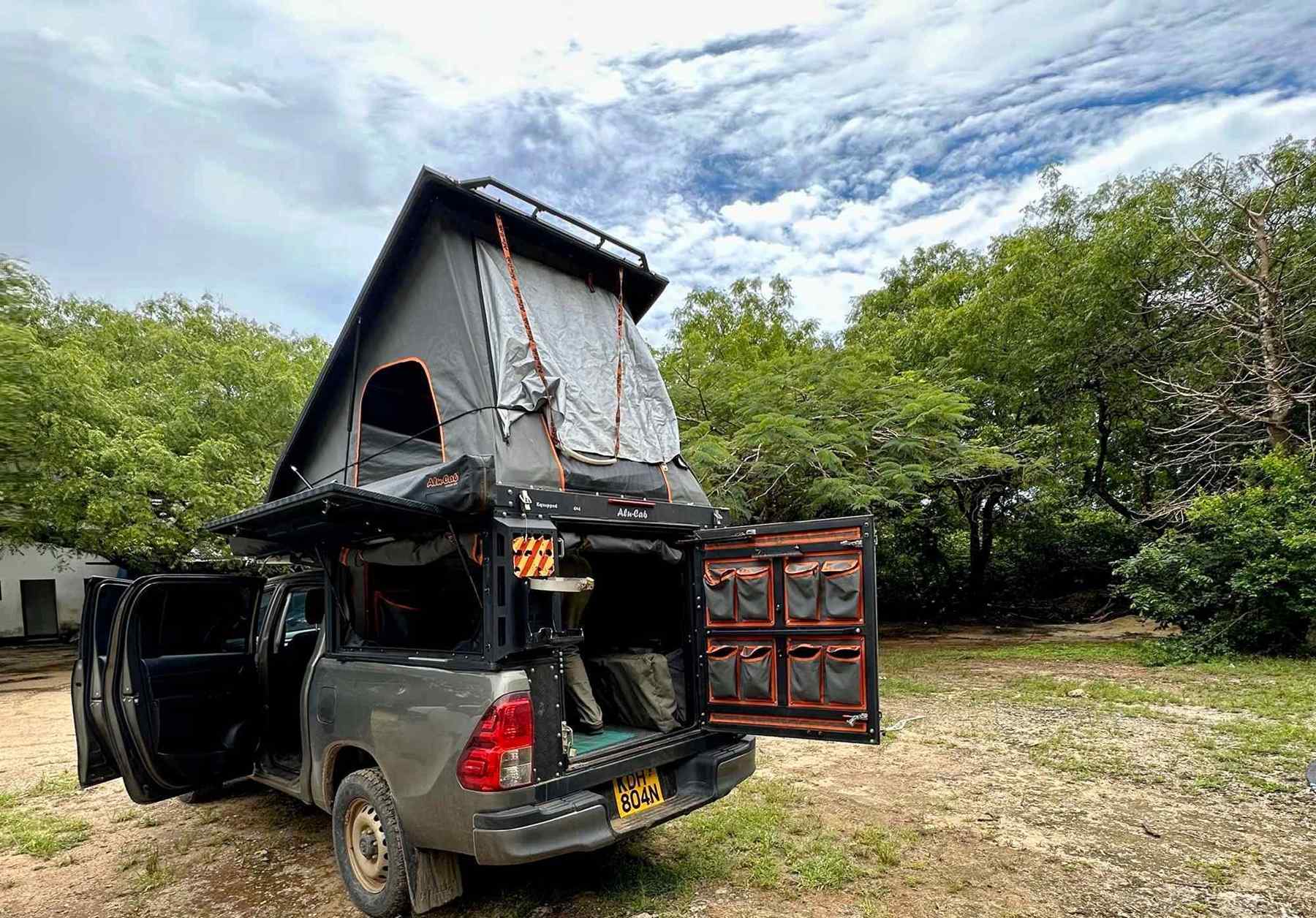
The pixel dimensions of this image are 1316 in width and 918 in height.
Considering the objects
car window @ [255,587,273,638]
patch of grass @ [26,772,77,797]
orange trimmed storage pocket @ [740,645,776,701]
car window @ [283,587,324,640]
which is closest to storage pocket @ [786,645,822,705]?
orange trimmed storage pocket @ [740,645,776,701]

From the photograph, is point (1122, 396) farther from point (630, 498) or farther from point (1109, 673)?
point (630, 498)

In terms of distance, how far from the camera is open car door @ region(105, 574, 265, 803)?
4.52m

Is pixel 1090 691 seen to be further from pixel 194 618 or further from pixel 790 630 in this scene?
pixel 194 618

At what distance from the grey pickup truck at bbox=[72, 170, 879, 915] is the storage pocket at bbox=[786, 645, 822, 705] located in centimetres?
1

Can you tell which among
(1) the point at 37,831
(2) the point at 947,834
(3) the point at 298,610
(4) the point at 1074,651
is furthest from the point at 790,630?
(4) the point at 1074,651

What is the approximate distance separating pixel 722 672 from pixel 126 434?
1242cm

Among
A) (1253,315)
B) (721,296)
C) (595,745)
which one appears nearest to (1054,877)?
(595,745)

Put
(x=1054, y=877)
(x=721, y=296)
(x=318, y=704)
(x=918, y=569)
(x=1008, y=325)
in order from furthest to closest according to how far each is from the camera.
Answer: (x=918, y=569) → (x=721, y=296) → (x=1008, y=325) → (x=318, y=704) → (x=1054, y=877)

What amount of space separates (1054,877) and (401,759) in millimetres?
3478

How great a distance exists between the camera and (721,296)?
1812 cm

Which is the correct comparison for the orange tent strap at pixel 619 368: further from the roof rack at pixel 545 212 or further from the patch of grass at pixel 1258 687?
the patch of grass at pixel 1258 687

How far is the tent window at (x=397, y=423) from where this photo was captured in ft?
14.6

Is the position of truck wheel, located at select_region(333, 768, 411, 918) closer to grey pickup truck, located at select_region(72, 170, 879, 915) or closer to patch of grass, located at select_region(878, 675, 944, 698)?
grey pickup truck, located at select_region(72, 170, 879, 915)

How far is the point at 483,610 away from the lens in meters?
3.45
